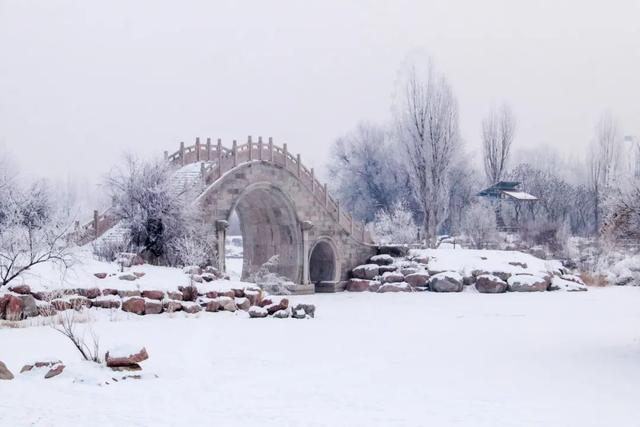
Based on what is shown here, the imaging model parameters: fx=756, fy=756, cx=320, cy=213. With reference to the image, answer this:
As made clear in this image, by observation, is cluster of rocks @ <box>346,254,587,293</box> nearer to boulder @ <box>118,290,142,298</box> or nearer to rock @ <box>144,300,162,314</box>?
rock @ <box>144,300,162,314</box>

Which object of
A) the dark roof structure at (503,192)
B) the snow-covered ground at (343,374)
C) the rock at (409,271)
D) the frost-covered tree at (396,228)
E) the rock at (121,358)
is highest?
the dark roof structure at (503,192)

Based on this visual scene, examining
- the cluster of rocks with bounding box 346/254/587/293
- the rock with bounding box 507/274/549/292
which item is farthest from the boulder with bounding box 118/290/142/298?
the rock with bounding box 507/274/549/292

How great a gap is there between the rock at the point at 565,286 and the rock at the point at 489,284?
101 inches

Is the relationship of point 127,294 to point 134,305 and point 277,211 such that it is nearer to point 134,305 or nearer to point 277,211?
A: point 134,305

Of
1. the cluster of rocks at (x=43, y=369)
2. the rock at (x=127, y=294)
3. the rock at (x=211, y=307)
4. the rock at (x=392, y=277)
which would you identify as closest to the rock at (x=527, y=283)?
the rock at (x=392, y=277)

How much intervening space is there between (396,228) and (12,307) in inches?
1242

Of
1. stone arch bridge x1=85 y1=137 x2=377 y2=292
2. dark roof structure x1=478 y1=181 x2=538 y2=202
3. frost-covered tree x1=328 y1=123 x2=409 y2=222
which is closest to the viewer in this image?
stone arch bridge x1=85 y1=137 x2=377 y2=292

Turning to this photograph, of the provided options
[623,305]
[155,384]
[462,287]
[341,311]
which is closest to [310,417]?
[155,384]

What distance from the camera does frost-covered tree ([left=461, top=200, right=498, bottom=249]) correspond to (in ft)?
152

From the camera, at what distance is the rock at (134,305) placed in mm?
18250

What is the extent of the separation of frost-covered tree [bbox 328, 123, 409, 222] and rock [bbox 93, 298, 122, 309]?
35.5 meters

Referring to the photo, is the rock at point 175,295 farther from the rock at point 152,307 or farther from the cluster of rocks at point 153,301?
the rock at point 152,307

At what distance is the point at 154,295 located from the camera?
19000 millimetres

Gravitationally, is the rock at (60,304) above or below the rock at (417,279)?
below
